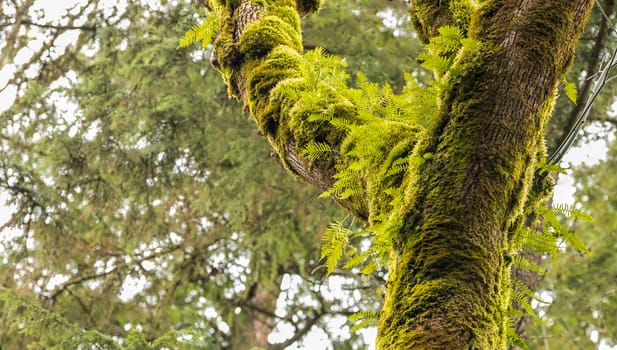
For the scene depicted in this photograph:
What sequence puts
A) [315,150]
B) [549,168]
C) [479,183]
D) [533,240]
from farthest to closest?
[315,150] → [533,240] → [549,168] → [479,183]

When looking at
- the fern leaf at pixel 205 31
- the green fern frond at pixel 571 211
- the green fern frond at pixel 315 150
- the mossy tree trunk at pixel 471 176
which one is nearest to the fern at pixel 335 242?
the mossy tree trunk at pixel 471 176

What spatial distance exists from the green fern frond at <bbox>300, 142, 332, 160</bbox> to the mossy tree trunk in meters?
0.06

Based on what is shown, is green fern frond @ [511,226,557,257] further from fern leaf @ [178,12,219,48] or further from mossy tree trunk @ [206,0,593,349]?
fern leaf @ [178,12,219,48]

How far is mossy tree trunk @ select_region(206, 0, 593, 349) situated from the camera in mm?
1570

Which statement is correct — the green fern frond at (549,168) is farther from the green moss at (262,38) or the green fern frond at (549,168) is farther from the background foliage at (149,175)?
the background foliage at (149,175)

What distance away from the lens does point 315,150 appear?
214cm

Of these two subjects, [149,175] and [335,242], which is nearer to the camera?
[335,242]

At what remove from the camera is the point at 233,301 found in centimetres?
997

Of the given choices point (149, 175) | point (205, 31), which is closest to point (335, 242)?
point (205, 31)

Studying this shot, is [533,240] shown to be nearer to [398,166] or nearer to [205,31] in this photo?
[398,166]

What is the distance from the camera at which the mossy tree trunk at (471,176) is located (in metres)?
1.57

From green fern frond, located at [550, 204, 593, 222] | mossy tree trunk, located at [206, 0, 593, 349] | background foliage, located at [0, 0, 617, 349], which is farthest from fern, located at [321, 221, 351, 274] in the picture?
background foliage, located at [0, 0, 617, 349]

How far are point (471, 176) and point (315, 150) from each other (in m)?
0.62

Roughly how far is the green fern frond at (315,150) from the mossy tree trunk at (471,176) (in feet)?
0.19
